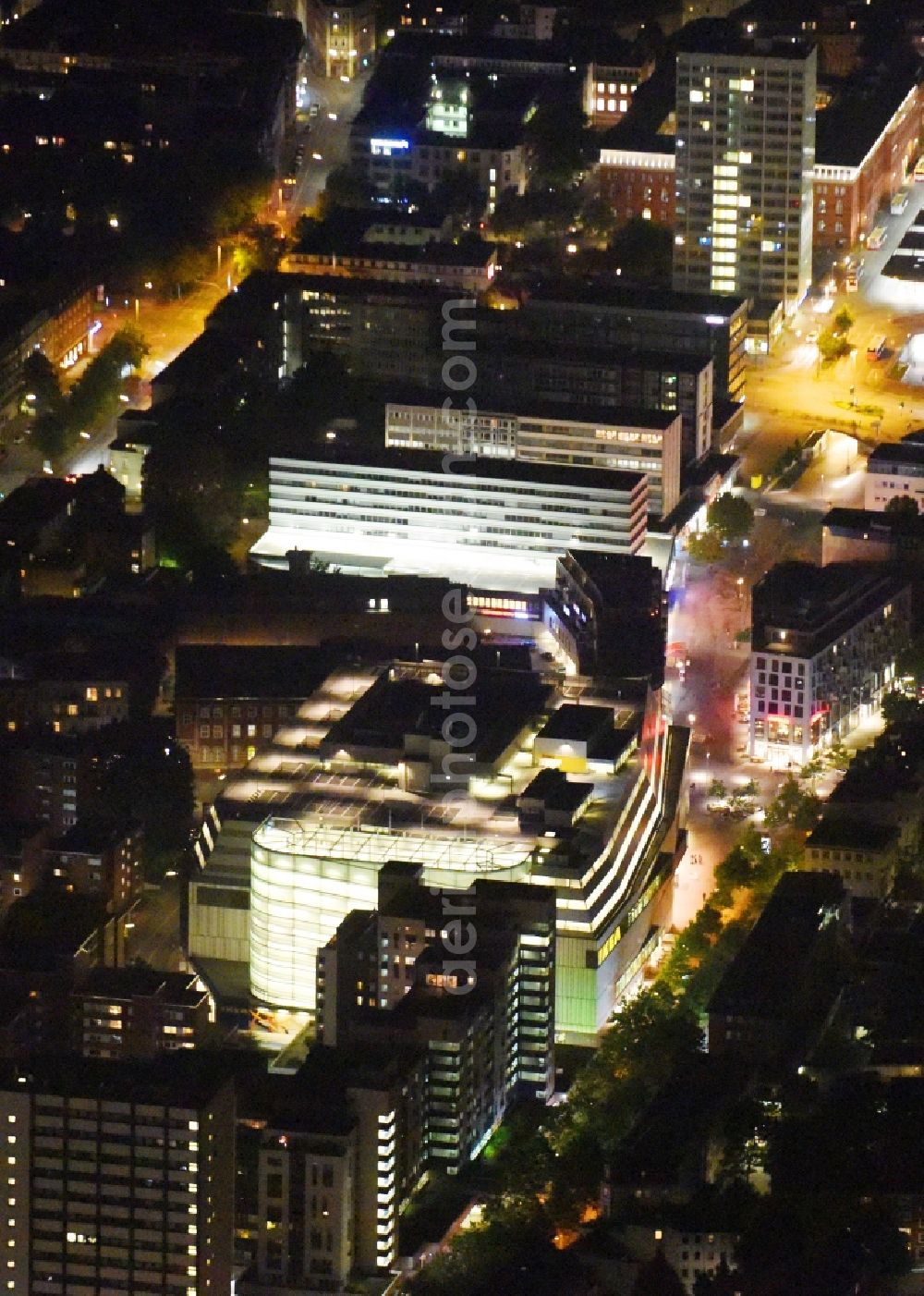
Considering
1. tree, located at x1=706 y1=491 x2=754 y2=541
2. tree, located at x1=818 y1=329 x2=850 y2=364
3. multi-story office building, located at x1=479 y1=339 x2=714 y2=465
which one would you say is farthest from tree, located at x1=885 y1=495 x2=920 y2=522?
tree, located at x1=818 y1=329 x2=850 y2=364

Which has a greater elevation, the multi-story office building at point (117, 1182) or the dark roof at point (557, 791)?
the dark roof at point (557, 791)

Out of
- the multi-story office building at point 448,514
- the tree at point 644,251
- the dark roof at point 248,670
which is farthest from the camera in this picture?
the tree at point 644,251

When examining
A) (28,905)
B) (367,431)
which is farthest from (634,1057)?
(367,431)

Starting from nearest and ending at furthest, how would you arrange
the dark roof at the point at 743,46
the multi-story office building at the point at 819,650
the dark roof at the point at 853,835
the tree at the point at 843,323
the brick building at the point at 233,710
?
the dark roof at the point at 853,835, the brick building at the point at 233,710, the multi-story office building at the point at 819,650, the dark roof at the point at 743,46, the tree at the point at 843,323

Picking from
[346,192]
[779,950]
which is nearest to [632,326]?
[346,192]

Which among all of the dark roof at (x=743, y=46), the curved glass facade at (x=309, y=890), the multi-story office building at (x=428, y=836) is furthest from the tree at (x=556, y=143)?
the curved glass facade at (x=309, y=890)

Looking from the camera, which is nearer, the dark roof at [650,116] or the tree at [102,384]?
the tree at [102,384]

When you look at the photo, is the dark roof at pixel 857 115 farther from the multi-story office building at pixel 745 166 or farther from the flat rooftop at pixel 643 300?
the flat rooftop at pixel 643 300
